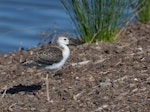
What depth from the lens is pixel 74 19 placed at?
368 inches

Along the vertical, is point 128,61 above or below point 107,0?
below

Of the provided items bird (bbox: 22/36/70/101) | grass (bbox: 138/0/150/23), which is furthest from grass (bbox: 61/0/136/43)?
bird (bbox: 22/36/70/101)

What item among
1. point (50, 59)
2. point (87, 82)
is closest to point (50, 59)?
point (50, 59)

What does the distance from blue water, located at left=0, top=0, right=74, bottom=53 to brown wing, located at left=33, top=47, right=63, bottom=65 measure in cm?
406

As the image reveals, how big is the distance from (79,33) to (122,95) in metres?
2.38

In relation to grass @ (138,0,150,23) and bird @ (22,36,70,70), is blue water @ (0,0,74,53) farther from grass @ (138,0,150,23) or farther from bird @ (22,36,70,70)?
bird @ (22,36,70,70)

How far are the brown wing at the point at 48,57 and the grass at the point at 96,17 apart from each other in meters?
1.59

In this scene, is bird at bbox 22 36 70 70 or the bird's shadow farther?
the bird's shadow

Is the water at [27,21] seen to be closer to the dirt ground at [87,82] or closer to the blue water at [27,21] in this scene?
the blue water at [27,21]

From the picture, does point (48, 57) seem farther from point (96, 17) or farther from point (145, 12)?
point (145, 12)

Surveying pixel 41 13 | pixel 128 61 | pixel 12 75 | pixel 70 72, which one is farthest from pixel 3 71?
pixel 41 13

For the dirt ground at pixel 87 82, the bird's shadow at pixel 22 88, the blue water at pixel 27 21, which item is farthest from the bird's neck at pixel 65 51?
the blue water at pixel 27 21

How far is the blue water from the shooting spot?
41.5 ft

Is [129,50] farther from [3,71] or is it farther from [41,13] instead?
[41,13]
